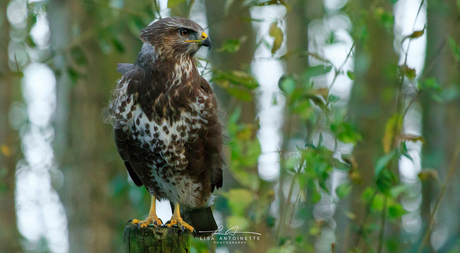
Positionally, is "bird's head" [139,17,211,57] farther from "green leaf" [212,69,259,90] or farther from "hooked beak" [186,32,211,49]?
"green leaf" [212,69,259,90]

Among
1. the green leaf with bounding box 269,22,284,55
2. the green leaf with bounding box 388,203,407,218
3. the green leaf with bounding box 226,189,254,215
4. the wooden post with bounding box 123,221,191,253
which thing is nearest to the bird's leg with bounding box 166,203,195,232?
the green leaf with bounding box 226,189,254,215

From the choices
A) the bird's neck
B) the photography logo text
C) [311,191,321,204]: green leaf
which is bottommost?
the photography logo text

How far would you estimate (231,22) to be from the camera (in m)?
4.85

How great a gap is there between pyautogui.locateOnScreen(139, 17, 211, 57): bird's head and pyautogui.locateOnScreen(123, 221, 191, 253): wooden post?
1132 mm

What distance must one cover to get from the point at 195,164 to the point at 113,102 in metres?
0.69

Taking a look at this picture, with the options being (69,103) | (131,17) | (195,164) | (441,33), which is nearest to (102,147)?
(69,103)

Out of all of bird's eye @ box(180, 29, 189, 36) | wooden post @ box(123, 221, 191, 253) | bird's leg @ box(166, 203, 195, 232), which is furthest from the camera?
bird's leg @ box(166, 203, 195, 232)

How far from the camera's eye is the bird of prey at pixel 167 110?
2.78m

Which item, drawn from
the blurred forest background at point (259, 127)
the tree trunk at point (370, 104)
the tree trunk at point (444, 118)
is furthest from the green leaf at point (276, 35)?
the tree trunk at point (370, 104)

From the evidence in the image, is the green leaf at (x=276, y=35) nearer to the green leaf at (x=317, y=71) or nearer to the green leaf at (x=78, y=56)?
the green leaf at (x=317, y=71)

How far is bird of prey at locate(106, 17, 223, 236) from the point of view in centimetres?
278

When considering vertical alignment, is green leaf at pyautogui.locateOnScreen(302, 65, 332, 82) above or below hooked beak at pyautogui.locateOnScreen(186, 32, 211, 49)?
below

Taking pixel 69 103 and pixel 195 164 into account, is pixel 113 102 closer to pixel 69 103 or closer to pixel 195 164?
pixel 195 164

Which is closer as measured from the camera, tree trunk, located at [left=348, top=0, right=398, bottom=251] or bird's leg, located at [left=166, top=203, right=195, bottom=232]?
bird's leg, located at [left=166, top=203, right=195, bottom=232]
